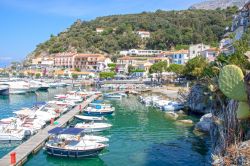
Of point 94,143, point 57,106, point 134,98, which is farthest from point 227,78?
point 134,98

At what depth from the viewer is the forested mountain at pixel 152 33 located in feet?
449

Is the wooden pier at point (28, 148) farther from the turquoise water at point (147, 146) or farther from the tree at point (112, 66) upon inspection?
the tree at point (112, 66)

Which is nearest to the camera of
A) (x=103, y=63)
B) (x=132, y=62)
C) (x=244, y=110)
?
(x=244, y=110)

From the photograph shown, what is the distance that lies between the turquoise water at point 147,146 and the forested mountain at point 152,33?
3676 inches

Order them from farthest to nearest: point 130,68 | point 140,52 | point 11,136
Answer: point 140,52, point 130,68, point 11,136

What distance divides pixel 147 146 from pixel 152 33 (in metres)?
126

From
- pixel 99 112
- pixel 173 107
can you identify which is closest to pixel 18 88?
pixel 99 112

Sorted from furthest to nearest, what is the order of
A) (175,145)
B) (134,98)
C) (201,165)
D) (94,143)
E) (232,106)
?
(134,98), (175,145), (94,143), (201,165), (232,106)

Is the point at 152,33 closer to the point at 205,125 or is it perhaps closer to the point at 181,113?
the point at 181,113

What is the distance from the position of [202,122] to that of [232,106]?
1902cm

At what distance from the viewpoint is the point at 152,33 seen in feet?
501

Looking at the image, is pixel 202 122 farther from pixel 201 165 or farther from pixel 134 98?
pixel 134 98

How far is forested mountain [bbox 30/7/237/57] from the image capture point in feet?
449

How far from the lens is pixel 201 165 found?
25.4 m
